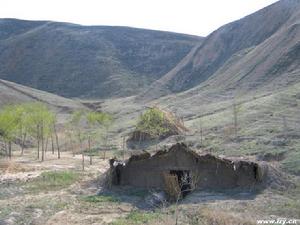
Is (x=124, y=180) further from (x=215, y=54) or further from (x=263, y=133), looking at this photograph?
(x=215, y=54)

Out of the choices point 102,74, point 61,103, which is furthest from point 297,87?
point 102,74

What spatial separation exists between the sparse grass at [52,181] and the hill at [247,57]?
33968 mm

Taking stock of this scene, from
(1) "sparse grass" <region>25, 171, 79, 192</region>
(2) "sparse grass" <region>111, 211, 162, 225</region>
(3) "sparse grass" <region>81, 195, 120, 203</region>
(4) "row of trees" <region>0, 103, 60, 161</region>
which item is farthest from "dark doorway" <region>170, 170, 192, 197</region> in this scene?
(4) "row of trees" <region>0, 103, 60, 161</region>

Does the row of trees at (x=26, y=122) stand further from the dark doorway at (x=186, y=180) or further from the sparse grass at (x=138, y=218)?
the sparse grass at (x=138, y=218)

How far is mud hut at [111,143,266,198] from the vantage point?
25312mm

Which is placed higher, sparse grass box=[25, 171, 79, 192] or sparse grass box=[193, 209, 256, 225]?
sparse grass box=[25, 171, 79, 192]

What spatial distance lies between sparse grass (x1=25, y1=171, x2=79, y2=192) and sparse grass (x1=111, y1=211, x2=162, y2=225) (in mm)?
7837

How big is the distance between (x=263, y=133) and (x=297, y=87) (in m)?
14.8

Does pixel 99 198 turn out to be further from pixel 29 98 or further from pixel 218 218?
pixel 29 98

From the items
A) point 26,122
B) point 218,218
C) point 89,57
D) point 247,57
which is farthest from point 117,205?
point 89,57

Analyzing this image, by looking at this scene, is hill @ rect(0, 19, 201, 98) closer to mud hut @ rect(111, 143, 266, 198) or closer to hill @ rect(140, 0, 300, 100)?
hill @ rect(140, 0, 300, 100)

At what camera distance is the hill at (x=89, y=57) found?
116625mm

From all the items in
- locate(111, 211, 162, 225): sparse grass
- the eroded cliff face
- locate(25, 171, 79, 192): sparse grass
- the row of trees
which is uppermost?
the row of trees

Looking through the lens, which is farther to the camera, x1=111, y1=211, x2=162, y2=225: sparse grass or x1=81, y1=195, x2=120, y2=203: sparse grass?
x1=81, y1=195, x2=120, y2=203: sparse grass
